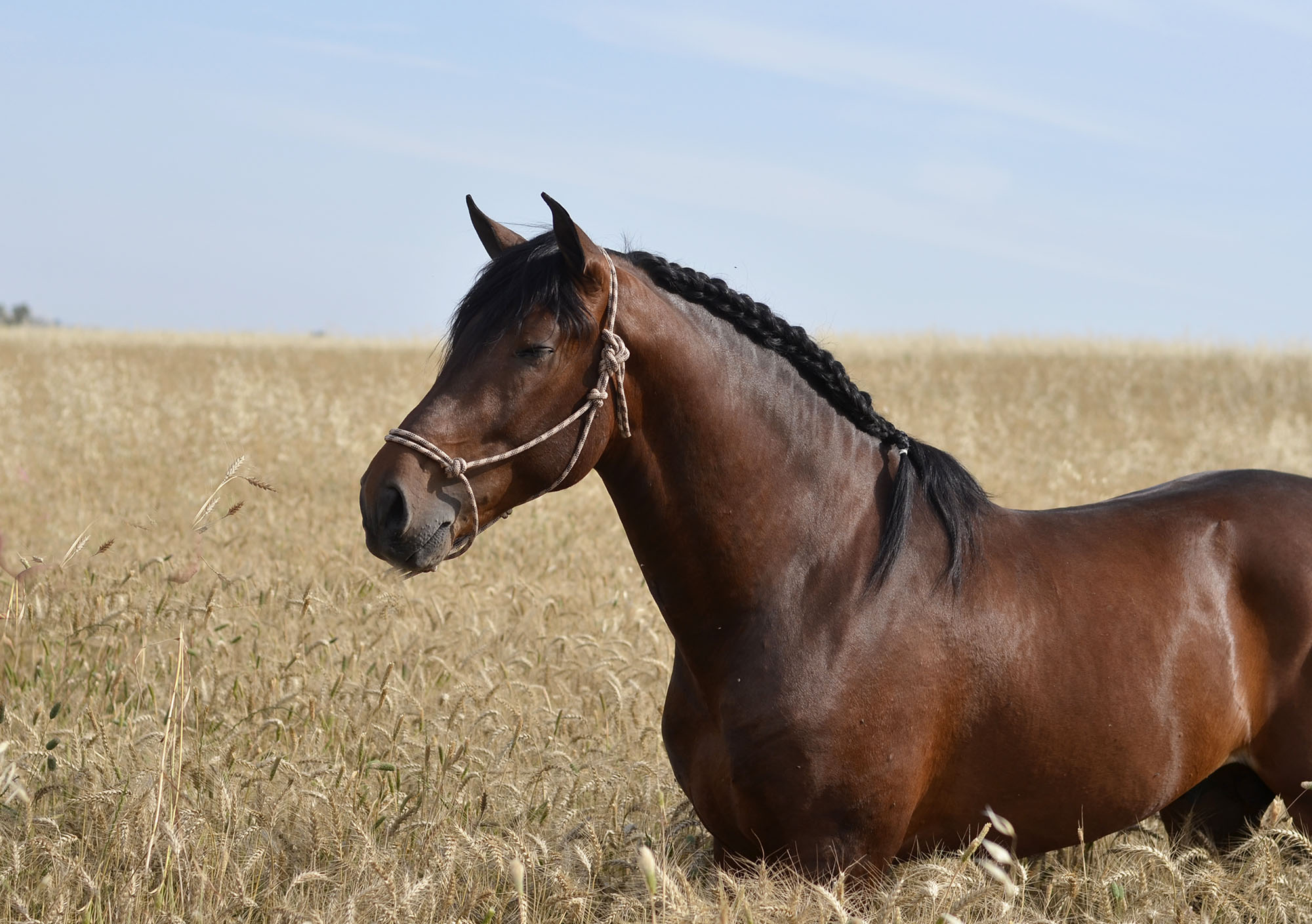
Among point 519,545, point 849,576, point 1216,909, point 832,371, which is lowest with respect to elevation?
point 519,545

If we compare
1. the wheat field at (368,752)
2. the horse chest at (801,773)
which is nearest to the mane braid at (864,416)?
the wheat field at (368,752)

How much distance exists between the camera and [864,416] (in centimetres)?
313

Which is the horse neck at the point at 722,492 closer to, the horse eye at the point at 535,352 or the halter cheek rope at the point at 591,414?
the halter cheek rope at the point at 591,414

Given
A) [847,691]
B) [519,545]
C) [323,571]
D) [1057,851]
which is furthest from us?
[519,545]

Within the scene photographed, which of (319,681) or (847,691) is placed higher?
(847,691)

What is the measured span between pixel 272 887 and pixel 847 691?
6.02 feet

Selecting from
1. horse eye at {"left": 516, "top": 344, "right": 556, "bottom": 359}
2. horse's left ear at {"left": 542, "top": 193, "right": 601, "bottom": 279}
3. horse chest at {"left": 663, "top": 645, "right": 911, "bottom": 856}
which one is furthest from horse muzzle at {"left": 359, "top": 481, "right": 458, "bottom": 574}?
horse chest at {"left": 663, "top": 645, "right": 911, "bottom": 856}

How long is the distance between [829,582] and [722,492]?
0.39 meters

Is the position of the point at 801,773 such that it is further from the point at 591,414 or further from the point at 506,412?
the point at 506,412

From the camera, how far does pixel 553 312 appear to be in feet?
8.68

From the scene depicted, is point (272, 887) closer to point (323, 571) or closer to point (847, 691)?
point (847, 691)

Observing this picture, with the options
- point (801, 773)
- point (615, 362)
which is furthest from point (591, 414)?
point (801, 773)

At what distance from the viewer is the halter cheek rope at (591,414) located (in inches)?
103

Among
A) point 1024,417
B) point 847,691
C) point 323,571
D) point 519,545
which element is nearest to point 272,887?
point 847,691
